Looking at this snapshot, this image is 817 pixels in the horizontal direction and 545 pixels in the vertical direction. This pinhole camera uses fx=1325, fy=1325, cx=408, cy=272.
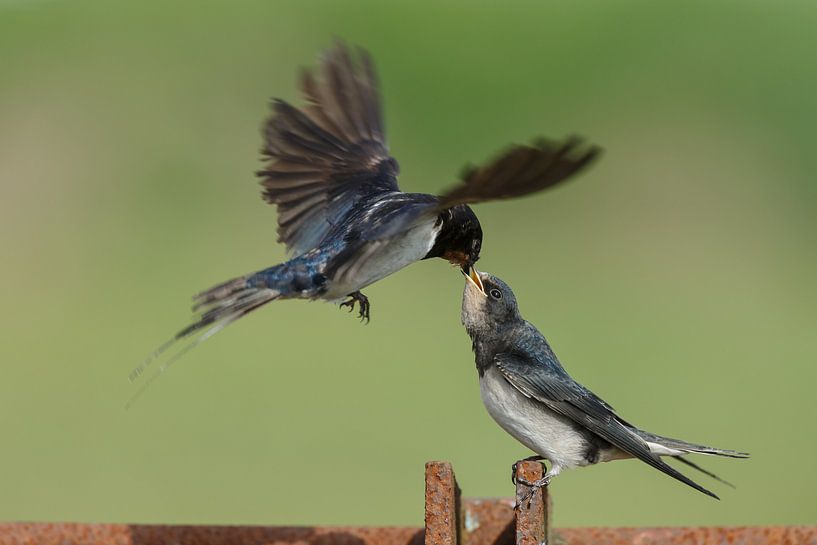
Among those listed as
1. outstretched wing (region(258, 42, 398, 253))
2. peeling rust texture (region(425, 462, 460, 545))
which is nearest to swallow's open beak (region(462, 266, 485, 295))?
outstretched wing (region(258, 42, 398, 253))

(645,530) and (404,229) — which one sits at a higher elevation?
(404,229)

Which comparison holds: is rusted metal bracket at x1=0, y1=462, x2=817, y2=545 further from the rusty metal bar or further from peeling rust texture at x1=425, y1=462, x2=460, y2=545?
peeling rust texture at x1=425, y1=462, x2=460, y2=545

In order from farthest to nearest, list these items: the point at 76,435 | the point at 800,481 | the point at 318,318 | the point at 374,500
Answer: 1. the point at 318,318
2. the point at 76,435
3. the point at 800,481
4. the point at 374,500

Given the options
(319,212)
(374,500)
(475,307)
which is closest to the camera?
(475,307)

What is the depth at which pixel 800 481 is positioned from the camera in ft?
27.0

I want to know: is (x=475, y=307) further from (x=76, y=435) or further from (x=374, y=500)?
(x=76, y=435)

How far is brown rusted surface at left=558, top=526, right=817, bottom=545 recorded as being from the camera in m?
3.27

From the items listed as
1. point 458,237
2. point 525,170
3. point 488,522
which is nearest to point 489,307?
point 458,237

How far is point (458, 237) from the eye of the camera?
3773 millimetres

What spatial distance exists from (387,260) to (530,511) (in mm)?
832

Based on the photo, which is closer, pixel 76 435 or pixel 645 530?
pixel 645 530

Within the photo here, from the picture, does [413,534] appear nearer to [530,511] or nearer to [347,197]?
[530,511]

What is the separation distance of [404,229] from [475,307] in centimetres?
47

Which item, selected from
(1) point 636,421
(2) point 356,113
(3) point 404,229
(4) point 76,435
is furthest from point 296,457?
(3) point 404,229
